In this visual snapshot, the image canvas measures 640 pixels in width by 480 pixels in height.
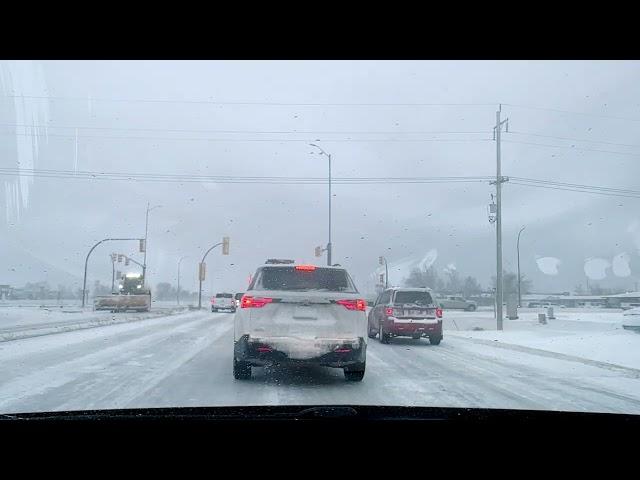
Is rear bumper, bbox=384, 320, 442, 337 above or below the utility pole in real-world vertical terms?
below

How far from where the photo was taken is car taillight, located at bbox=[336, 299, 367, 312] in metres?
9.91

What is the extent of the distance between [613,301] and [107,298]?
5690 centimetres

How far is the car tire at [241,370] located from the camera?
10.4 m

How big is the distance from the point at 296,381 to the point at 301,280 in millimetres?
1788

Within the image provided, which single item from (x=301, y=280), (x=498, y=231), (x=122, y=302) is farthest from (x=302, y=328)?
(x=122, y=302)

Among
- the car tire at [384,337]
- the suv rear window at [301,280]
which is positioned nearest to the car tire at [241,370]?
the suv rear window at [301,280]

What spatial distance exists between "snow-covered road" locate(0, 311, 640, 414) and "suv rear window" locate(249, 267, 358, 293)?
1583mm

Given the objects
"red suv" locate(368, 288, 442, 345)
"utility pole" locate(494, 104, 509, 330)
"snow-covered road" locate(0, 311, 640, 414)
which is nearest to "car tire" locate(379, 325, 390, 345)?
"red suv" locate(368, 288, 442, 345)

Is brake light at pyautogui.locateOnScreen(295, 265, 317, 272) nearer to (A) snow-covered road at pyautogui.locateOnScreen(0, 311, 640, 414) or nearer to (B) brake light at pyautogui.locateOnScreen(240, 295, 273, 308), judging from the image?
(B) brake light at pyautogui.locateOnScreen(240, 295, 273, 308)

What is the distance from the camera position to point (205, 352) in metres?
15.5

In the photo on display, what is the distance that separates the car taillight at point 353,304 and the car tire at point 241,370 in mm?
1898

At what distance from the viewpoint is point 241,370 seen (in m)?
10.5
